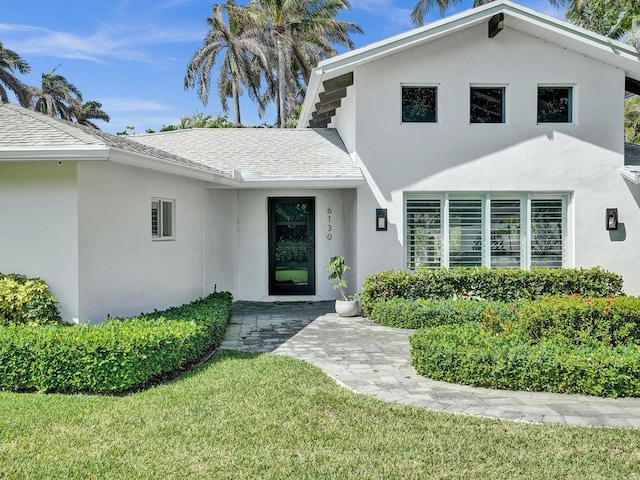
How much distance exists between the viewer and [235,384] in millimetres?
6594

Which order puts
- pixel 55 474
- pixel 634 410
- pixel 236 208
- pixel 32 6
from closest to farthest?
pixel 55 474, pixel 634 410, pixel 236 208, pixel 32 6

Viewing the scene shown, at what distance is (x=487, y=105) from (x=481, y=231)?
2923 millimetres

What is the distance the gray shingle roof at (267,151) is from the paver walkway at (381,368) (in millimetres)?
3257

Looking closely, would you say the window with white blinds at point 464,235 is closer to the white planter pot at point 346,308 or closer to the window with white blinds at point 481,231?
the window with white blinds at point 481,231

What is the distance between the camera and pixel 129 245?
9.03m

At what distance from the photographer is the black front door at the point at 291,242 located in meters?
14.1

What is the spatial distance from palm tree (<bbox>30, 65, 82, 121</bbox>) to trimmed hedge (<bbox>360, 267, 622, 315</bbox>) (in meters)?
43.1

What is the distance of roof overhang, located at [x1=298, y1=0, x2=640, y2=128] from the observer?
37.6 feet

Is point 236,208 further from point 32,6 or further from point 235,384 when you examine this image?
point 32,6

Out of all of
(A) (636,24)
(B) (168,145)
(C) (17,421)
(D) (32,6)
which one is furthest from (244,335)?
(A) (636,24)

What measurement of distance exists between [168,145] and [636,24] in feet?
81.0

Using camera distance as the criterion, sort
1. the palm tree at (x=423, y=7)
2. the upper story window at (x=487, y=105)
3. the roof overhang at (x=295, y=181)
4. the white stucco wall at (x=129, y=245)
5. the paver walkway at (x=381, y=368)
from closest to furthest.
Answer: the paver walkway at (x=381, y=368) → the white stucco wall at (x=129, y=245) → the roof overhang at (x=295, y=181) → the upper story window at (x=487, y=105) → the palm tree at (x=423, y=7)

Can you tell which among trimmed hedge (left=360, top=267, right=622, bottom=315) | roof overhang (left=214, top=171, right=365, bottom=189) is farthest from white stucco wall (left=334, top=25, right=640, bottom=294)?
trimmed hedge (left=360, top=267, right=622, bottom=315)

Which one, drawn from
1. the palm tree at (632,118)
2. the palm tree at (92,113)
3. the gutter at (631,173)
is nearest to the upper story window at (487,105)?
the gutter at (631,173)
